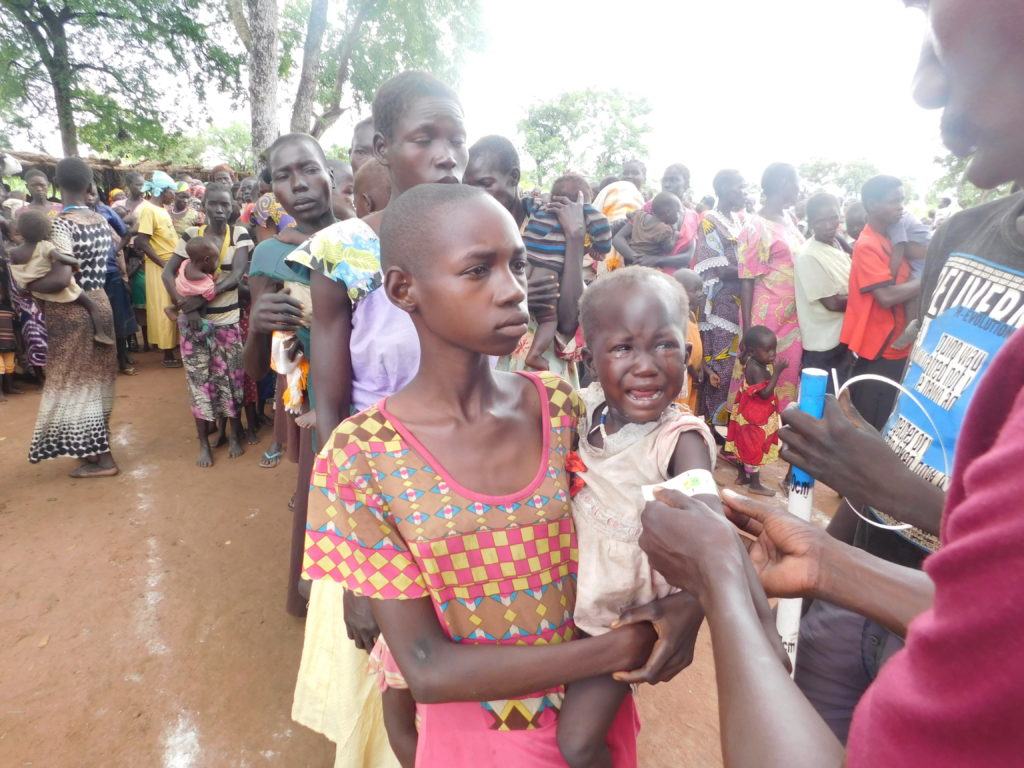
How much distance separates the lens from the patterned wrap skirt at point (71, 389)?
14.8 ft

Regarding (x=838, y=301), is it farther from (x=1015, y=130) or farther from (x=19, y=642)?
(x=19, y=642)

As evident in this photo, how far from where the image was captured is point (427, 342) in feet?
4.74

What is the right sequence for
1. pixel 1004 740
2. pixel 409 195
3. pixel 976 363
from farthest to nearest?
1. pixel 409 195
2. pixel 976 363
3. pixel 1004 740

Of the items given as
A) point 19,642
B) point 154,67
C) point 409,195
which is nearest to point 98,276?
point 19,642

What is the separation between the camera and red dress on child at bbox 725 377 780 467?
4516 millimetres

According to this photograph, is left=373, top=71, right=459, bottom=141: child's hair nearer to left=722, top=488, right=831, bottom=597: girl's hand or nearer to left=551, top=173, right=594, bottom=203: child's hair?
left=722, top=488, right=831, bottom=597: girl's hand

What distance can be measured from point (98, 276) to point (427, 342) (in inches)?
184

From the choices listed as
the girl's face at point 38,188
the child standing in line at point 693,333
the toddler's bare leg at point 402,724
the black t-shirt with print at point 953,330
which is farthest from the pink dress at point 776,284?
the girl's face at point 38,188

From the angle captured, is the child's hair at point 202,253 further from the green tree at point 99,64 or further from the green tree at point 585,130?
the green tree at point 585,130

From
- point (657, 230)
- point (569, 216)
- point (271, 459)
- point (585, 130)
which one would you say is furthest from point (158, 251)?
point (585, 130)

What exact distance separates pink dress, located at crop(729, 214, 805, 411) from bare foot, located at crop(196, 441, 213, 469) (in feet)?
14.6

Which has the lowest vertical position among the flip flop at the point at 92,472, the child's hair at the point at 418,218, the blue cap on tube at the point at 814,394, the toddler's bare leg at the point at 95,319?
the flip flop at the point at 92,472

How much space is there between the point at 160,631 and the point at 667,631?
2.81 meters

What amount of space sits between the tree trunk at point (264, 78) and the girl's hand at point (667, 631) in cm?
1072
